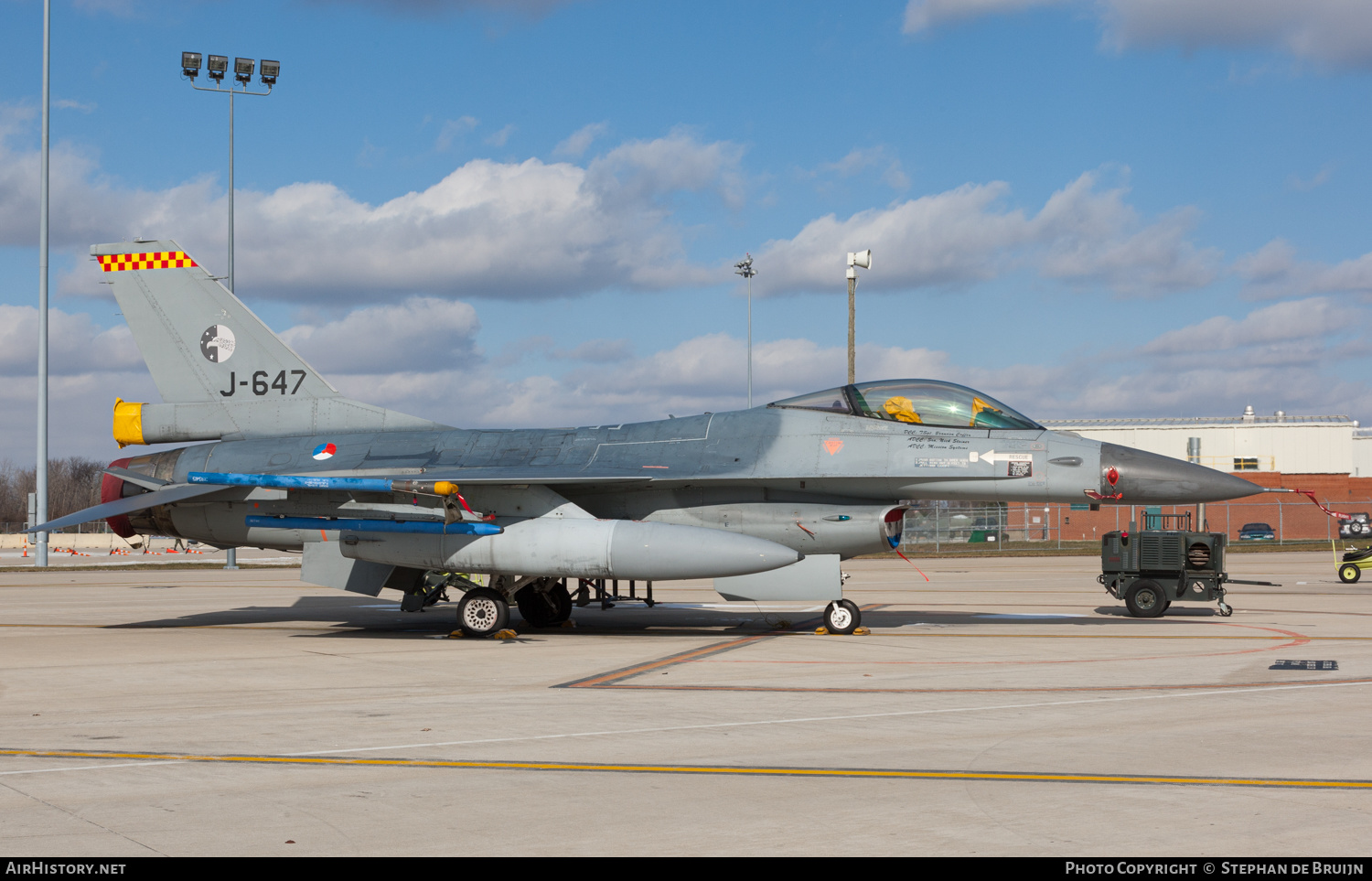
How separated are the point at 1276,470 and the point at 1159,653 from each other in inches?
2589

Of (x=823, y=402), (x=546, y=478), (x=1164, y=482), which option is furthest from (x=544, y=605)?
(x=1164, y=482)

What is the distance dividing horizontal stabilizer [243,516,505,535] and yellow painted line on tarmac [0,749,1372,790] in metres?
7.39

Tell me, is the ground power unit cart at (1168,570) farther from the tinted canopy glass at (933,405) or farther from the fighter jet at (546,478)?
the tinted canopy glass at (933,405)

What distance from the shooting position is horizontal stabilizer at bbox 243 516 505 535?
48.7 feet

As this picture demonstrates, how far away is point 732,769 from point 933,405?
9.13 meters

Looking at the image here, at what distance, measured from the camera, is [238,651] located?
45.8 feet

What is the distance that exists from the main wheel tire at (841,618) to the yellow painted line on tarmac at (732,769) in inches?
340

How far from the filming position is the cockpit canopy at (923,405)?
15.0 m

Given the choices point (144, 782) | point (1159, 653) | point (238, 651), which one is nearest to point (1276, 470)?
point (1159, 653)

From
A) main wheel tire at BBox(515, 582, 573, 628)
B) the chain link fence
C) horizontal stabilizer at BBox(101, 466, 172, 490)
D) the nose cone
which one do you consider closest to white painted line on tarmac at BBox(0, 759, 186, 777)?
Answer: main wheel tire at BBox(515, 582, 573, 628)

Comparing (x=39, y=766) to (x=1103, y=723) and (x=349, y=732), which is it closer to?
(x=349, y=732)

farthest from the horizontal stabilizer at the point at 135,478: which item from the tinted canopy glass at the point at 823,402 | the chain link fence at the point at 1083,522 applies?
the chain link fence at the point at 1083,522

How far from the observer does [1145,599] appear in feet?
59.9

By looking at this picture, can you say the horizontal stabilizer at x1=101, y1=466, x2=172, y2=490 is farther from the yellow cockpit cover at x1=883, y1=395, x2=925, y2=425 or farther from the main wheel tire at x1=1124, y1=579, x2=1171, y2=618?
the main wheel tire at x1=1124, y1=579, x2=1171, y2=618
